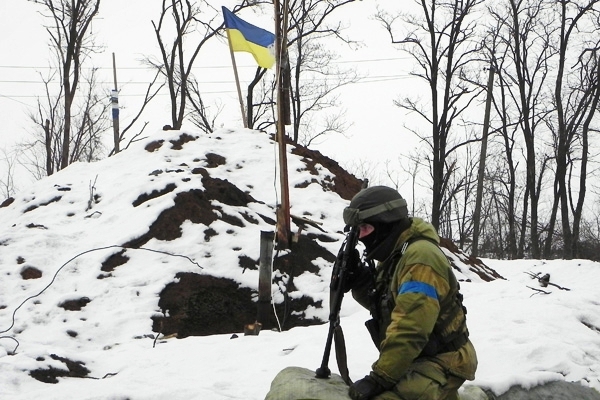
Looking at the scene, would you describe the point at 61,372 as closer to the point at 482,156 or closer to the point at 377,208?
the point at 377,208

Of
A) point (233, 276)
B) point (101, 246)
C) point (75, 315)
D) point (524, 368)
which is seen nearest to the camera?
point (524, 368)

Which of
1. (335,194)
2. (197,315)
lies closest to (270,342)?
(197,315)

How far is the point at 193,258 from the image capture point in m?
8.66

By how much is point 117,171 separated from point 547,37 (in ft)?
56.0

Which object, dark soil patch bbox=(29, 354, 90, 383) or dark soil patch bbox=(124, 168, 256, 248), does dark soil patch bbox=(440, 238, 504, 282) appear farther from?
dark soil patch bbox=(29, 354, 90, 383)

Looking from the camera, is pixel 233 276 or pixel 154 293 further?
pixel 233 276

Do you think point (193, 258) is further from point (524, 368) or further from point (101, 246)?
point (524, 368)

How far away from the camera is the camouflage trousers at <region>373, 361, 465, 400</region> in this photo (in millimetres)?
2842

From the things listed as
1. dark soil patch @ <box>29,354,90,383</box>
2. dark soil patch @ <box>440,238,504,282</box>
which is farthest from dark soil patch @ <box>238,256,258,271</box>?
dark soil patch @ <box>440,238,504,282</box>

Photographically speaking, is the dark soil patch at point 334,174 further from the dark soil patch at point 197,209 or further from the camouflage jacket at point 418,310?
the camouflage jacket at point 418,310

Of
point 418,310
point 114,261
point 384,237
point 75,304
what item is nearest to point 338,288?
point 384,237

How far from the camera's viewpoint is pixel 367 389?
2811mm

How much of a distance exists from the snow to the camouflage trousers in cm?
205

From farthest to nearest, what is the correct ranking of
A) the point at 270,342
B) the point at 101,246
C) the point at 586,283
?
the point at 586,283 < the point at 101,246 < the point at 270,342
